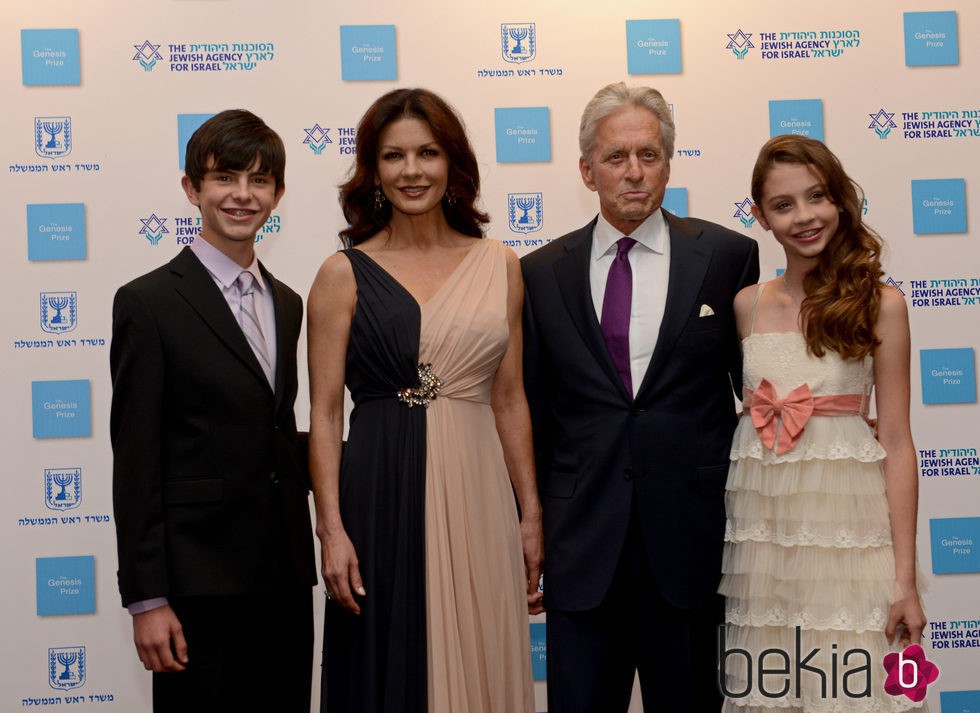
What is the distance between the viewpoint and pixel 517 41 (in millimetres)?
4262

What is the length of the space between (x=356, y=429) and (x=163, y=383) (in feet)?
1.65

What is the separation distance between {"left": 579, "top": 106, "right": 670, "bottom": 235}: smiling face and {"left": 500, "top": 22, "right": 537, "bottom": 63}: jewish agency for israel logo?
163cm

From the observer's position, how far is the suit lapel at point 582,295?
8.54 ft

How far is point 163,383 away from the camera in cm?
237

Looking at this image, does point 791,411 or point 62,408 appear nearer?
point 791,411

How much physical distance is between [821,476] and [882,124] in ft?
8.00

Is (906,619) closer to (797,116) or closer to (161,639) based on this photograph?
(161,639)

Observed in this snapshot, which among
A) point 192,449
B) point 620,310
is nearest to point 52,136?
point 192,449

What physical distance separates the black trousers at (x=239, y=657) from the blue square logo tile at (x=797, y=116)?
287cm

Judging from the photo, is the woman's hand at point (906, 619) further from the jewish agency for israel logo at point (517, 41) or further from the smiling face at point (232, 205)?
the jewish agency for israel logo at point (517, 41)

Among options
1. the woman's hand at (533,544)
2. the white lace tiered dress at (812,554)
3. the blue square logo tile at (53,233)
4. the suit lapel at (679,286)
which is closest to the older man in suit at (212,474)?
the woman's hand at (533,544)

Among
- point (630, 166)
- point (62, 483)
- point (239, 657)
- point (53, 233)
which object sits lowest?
point (239, 657)

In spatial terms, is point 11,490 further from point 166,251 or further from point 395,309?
point 395,309

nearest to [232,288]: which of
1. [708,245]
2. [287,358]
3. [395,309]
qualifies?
[287,358]
